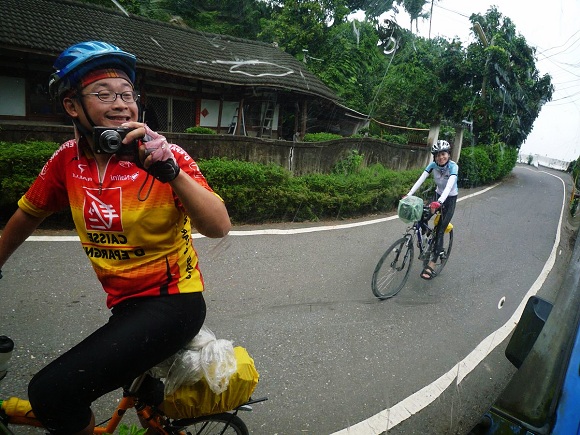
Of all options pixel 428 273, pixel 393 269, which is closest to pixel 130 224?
pixel 393 269

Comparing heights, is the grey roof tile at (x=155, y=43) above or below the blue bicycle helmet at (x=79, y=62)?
above

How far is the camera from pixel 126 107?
1562 millimetres

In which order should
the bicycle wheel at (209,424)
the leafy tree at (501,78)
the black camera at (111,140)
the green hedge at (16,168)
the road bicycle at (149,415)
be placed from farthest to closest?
the leafy tree at (501,78)
the green hedge at (16,168)
the bicycle wheel at (209,424)
the road bicycle at (149,415)
the black camera at (111,140)

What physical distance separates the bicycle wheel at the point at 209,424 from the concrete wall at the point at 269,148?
249 inches

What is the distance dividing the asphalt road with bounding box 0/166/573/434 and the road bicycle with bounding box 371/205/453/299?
0.18m

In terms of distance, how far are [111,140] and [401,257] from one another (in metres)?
4.68

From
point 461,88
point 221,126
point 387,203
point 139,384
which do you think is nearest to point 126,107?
point 139,384

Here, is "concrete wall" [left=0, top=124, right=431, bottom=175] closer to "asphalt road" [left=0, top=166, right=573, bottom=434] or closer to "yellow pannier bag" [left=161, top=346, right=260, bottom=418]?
"asphalt road" [left=0, top=166, right=573, bottom=434]

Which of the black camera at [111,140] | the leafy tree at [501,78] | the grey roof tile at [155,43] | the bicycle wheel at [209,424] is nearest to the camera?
the black camera at [111,140]

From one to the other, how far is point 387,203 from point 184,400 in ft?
31.4

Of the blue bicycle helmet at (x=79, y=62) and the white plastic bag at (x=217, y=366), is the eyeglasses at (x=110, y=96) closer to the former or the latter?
the blue bicycle helmet at (x=79, y=62)

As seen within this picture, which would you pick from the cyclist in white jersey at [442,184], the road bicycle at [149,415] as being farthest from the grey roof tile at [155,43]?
the road bicycle at [149,415]

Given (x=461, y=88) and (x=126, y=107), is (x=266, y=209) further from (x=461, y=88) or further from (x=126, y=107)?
(x=461, y=88)

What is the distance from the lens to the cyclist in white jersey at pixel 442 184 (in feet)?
18.7
